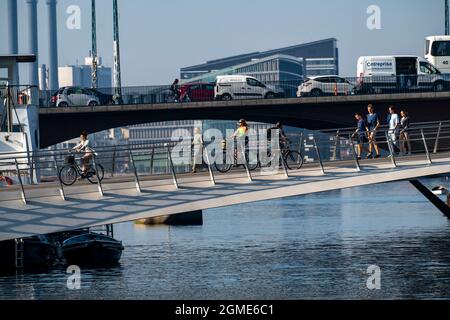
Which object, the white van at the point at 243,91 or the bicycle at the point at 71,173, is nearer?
the bicycle at the point at 71,173

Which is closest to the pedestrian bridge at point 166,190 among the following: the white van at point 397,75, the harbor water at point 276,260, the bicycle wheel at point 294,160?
the bicycle wheel at point 294,160

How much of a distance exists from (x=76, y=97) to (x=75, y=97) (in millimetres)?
86

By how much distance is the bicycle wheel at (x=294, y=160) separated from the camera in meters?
47.8

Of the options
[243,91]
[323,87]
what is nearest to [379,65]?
[323,87]

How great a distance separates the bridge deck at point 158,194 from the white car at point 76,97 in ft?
154

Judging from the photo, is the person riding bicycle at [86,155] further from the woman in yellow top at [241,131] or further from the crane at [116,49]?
the crane at [116,49]

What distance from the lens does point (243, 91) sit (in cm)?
9425

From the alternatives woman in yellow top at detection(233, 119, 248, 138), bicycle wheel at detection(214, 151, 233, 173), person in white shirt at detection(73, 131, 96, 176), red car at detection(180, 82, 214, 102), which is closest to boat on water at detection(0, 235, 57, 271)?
person in white shirt at detection(73, 131, 96, 176)

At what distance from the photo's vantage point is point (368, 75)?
10125cm

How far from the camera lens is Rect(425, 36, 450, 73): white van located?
10606 cm

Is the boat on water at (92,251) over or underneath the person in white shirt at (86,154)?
underneath

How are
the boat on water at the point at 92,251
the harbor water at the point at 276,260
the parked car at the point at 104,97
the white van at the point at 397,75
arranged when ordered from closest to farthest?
the harbor water at the point at 276,260 → the boat on water at the point at 92,251 → the white van at the point at 397,75 → the parked car at the point at 104,97

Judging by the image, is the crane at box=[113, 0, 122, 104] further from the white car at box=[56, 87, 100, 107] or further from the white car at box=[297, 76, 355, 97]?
the white car at box=[297, 76, 355, 97]

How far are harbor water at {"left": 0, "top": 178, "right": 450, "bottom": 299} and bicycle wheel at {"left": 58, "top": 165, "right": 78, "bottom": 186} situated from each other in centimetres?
692
